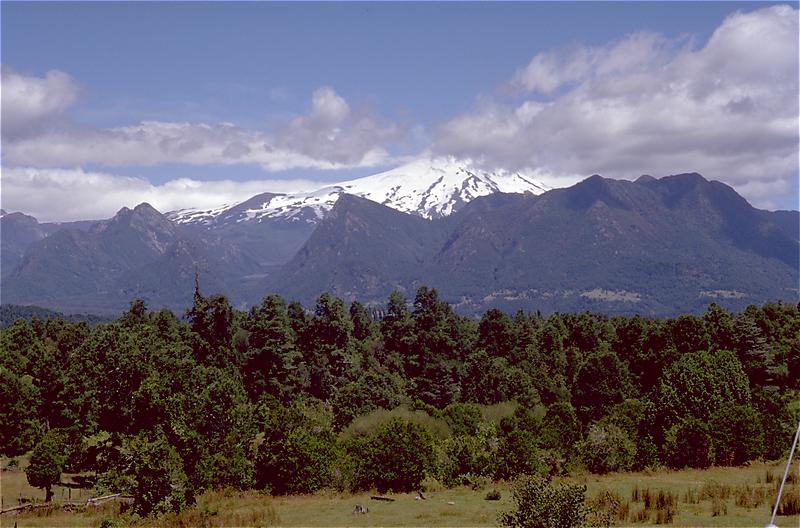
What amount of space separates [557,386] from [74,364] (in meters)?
58.0

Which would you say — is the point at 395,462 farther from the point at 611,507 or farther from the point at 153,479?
the point at 611,507

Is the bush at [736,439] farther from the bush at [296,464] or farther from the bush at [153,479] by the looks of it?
the bush at [153,479]

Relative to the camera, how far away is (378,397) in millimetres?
83500

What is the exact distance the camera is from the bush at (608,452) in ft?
184

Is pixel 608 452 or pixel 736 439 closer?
pixel 736 439

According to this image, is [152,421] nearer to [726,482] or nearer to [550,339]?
[726,482]

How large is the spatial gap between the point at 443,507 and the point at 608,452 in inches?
797

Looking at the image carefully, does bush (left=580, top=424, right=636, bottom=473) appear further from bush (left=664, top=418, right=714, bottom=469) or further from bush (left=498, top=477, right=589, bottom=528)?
bush (left=498, top=477, right=589, bottom=528)

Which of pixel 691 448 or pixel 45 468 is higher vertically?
pixel 45 468

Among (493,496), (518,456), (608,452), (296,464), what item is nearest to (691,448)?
(608,452)

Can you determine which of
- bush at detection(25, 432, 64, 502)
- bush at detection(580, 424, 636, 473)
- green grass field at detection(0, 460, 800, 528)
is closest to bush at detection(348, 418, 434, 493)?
green grass field at detection(0, 460, 800, 528)

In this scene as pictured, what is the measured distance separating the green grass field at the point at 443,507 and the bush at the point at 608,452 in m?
2.03

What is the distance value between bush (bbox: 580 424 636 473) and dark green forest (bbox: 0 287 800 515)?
0.38 ft

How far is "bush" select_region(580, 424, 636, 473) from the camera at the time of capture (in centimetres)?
5603
